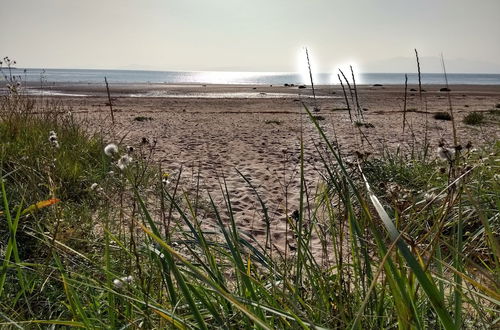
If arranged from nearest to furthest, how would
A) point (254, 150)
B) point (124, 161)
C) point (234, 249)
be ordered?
point (234, 249) < point (124, 161) < point (254, 150)

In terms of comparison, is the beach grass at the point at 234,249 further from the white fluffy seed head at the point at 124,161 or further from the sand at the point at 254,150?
the sand at the point at 254,150

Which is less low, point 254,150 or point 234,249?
point 254,150

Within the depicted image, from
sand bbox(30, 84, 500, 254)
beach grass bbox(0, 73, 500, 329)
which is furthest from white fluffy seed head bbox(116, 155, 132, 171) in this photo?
sand bbox(30, 84, 500, 254)

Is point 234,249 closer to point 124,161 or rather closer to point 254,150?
point 124,161

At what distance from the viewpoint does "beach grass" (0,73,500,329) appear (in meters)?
1.12

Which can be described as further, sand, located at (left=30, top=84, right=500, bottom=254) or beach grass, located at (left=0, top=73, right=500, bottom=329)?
sand, located at (left=30, top=84, right=500, bottom=254)

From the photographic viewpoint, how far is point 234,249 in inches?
56.7

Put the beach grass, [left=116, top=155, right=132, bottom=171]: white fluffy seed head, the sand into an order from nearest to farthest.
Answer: the beach grass → [left=116, top=155, right=132, bottom=171]: white fluffy seed head → the sand

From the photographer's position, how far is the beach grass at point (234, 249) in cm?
112

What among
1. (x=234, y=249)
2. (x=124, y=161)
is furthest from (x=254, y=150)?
(x=234, y=249)

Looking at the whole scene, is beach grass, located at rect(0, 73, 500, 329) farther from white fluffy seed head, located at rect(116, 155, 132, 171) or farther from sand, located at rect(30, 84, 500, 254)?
sand, located at rect(30, 84, 500, 254)

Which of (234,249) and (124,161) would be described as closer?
(234,249)

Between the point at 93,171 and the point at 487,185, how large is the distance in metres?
4.00

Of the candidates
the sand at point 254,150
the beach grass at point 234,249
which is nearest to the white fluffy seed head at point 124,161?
the beach grass at point 234,249
